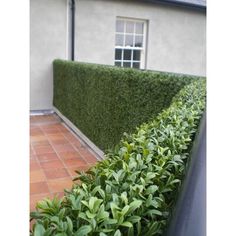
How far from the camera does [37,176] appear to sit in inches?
165

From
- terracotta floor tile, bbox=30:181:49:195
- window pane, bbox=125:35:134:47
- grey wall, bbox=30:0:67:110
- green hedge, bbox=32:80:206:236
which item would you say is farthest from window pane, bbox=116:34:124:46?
green hedge, bbox=32:80:206:236

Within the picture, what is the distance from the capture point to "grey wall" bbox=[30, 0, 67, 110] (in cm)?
807

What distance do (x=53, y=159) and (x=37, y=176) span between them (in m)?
0.74

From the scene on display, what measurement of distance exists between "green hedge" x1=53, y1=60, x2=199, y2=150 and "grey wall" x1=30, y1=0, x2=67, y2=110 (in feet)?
4.73

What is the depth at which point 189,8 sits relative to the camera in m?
9.55

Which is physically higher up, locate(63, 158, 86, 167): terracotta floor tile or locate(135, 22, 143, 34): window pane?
locate(135, 22, 143, 34): window pane

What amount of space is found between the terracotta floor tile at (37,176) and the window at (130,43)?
5597 millimetres

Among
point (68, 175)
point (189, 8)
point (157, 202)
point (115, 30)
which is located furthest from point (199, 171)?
point (189, 8)

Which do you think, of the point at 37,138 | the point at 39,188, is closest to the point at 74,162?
the point at 39,188

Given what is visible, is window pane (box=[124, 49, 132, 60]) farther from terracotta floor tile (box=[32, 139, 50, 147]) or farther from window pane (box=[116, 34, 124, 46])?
terracotta floor tile (box=[32, 139, 50, 147])

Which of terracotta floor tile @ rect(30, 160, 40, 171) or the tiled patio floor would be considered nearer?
the tiled patio floor

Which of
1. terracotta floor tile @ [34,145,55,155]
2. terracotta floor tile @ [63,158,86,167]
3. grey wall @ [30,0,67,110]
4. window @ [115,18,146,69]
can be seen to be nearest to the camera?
Result: terracotta floor tile @ [63,158,86,167]

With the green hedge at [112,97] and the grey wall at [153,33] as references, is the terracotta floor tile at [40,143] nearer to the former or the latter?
the green hedge at [112,97]
